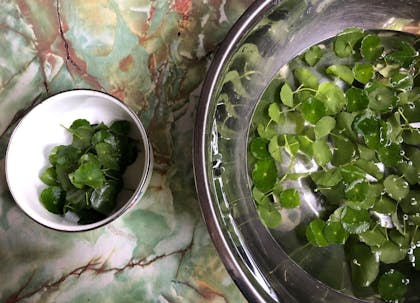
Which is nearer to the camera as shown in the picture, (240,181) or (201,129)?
(201,129)

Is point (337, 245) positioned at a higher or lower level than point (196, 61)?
lower

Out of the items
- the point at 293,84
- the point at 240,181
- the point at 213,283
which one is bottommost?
the point at 213,283

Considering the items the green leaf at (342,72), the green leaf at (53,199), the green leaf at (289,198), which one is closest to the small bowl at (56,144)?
the green leaf at (53,199)

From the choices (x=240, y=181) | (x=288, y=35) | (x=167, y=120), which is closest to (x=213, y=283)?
(x=240, y=181)

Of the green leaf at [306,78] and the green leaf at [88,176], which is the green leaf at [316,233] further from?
the green leaf at [88,176]

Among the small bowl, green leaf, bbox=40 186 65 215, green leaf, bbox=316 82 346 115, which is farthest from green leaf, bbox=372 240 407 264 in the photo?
green leaf, bbox=40 186 65 215

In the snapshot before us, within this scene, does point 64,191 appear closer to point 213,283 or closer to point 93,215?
point 93,215
